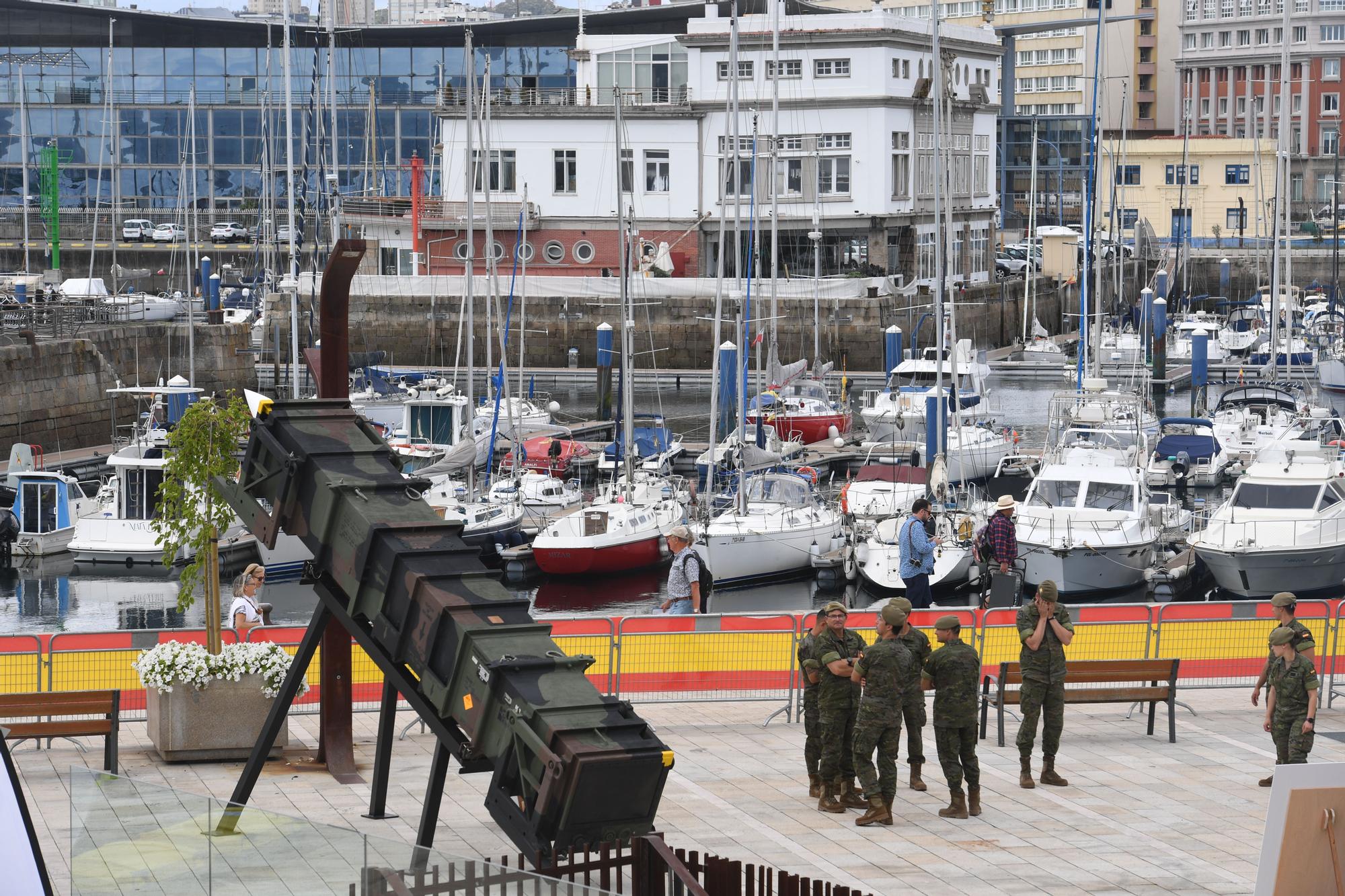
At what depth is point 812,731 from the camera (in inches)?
545

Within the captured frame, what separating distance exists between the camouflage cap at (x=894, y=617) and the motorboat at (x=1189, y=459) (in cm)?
3162

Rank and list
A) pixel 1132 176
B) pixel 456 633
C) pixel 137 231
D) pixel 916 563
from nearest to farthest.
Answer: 1. pixel 456 633
2. pixel 916 563
3. pixel 137 231
4. pixel 1132 176

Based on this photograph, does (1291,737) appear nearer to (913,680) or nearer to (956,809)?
(956,809)

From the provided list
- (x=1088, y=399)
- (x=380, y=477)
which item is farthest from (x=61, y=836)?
(x=1088, y=399)

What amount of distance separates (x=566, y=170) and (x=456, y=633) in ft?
217

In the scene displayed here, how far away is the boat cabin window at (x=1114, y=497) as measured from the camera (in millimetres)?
33188

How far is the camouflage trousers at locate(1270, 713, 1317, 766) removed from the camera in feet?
46.1

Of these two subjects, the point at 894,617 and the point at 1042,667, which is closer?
the point at 894,617

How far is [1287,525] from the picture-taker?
104 feet

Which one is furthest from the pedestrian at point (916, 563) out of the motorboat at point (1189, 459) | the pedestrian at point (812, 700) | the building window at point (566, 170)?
the building window at point (566, 170)

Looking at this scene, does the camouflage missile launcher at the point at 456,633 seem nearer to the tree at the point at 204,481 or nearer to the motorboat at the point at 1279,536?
the tree at the point at 204,481

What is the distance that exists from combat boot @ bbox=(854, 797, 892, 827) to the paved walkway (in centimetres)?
9

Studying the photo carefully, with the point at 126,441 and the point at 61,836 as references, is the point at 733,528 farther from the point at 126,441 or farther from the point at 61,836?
the point at 61,836

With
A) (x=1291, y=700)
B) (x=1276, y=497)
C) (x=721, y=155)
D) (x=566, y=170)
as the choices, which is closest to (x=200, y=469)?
(x=1291, y=700)
